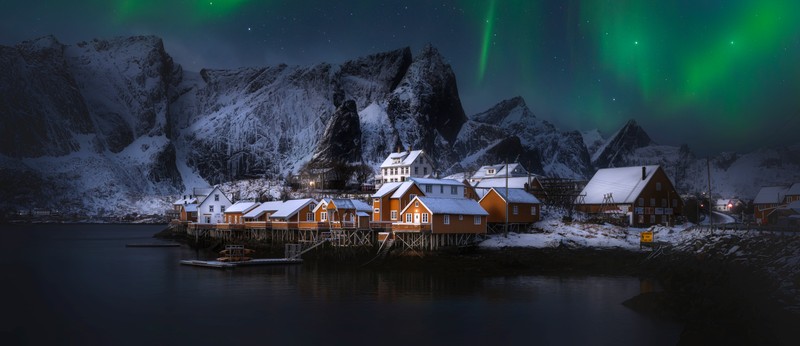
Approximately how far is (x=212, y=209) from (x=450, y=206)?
183 ft

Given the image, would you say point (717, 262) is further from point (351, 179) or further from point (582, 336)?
point (351, 179)

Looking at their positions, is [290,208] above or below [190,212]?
above

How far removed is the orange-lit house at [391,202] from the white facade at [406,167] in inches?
2697

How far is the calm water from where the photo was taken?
30.5 meters

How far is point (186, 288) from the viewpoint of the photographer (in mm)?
47094

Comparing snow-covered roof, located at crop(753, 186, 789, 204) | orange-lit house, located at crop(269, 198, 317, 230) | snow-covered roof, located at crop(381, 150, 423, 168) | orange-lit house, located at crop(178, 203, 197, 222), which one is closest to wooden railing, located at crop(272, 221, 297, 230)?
orange-lit house, located at crop(269, 198, 317, 230)

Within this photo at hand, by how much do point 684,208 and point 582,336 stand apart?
5536 centimetres

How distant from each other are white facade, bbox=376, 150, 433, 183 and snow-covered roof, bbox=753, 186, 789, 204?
66.9 metres

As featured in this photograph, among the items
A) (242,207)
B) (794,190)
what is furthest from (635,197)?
(242,207)

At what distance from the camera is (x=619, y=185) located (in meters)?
75.3

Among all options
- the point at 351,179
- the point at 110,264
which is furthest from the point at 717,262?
the point at 351,179

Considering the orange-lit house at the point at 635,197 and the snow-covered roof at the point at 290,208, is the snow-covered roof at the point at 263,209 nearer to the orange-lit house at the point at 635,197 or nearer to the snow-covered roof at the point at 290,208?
the snow-covered roof at the point at 290,208

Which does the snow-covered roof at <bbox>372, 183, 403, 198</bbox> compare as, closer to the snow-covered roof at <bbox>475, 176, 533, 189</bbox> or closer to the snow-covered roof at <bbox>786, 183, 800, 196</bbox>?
the snow-covered roof at <bbox>475, 176, 533, 189</bbox>

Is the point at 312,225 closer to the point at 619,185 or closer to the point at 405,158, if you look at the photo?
the point at 619,185
